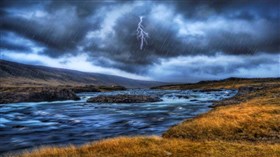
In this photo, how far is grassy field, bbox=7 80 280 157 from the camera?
1580 cm

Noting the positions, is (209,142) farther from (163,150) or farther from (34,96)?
(34,96)

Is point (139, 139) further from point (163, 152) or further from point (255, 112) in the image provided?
point (255, 112)

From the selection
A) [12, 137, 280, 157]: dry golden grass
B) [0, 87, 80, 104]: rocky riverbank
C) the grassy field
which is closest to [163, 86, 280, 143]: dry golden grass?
the grassy field

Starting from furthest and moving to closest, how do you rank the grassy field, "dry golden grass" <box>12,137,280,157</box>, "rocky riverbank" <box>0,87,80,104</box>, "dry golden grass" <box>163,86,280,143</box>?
"rocky riverbank" <box>0,87,80,104</box>
"dry golden grass" <box>163,86,280,143</box>
the grassy field
"dry golden grass" <box>12,137,280,157</box>

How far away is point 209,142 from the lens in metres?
18.5

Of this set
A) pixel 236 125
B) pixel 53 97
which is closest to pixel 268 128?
pixel 236 125

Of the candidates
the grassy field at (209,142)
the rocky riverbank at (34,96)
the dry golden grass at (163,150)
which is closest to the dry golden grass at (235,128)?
the grassy field at (209,142)

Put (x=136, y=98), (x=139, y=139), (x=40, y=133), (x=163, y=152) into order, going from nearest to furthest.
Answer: (x=163, y=152)
(x=139, y=139)
(x=40, y=133)
(x=136, y=98)

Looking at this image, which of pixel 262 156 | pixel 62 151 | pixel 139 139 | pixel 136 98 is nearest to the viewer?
pixel 262 156

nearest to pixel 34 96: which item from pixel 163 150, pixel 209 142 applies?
pixel 209 142

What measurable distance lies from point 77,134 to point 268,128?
17445 millimetres

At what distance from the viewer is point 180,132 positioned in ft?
73.4

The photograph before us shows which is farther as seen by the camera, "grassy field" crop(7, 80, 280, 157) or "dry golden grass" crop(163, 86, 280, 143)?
"dry golden grass" crop(163, 86, 280, 143)

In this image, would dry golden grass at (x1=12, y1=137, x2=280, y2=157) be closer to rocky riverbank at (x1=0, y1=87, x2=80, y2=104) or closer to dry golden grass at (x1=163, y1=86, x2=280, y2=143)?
dry golden grass at (x1=163, y1=86, x2=280, y2=143)
